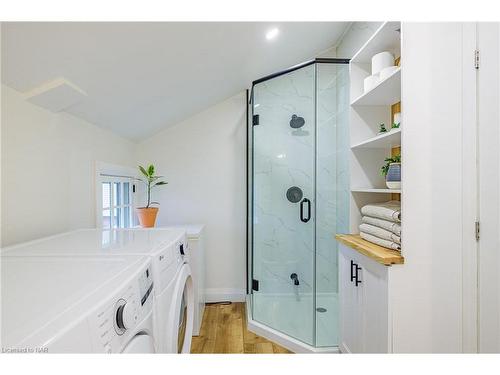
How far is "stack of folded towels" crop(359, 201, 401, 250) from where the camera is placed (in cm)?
124

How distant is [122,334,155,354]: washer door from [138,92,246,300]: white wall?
194cm

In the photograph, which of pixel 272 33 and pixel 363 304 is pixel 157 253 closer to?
pixel 363 304

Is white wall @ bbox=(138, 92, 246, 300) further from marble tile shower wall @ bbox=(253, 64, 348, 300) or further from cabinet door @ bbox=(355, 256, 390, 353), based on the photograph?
cabinet door @ bbox=(355, 256, 390, 353)

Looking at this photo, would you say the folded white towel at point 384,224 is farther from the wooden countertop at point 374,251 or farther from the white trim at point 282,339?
the white trim at point 282,339

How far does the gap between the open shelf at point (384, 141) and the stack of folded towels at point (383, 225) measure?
35cm

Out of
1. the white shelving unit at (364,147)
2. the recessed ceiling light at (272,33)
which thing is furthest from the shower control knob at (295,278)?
the recessed ceiling light at (272,33)

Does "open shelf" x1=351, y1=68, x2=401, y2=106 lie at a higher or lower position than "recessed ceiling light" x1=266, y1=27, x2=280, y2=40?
lower

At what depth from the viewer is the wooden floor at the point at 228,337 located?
191 cm

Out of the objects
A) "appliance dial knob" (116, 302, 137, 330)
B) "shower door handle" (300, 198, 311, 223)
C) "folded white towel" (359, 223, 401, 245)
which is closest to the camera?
"appliance dial knob" (116, 302, 137, 330)

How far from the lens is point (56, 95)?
133 cm

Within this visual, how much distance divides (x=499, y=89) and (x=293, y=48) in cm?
165

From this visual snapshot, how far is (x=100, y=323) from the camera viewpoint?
590mm

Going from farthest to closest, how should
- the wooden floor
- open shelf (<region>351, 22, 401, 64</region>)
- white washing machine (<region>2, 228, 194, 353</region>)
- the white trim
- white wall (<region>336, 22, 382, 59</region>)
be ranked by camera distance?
white wall (<region>336, 22, 382, 59</region>)
the wooden floor
the white trim
open shelf (<region>351, 22, 401, 64</region>)
white washing machine (<region>2, 228, 194, 353</region>)

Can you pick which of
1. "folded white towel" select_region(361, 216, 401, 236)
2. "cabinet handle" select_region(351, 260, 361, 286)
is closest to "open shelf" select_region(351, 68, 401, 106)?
"folded white towel" select_region(361, 216, 401, 236)
